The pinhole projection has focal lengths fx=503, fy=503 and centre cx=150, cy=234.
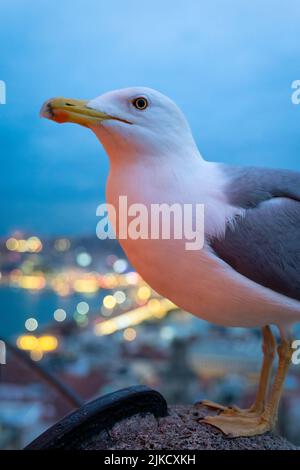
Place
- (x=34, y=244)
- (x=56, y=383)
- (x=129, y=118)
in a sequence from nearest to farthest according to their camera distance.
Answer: (x=129, y=118) → (x=56, y=383) → (x=34, y=244)

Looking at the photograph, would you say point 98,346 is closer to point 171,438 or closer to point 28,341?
point 28,341

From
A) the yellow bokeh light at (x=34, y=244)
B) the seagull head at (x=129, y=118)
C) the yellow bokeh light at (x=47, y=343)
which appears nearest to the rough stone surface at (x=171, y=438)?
the seagull head at (x=129, y=118)

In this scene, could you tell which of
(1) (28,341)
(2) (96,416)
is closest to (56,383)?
(2) (96,416)

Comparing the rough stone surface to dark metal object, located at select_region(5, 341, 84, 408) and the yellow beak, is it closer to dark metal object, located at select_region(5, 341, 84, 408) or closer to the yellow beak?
the yellow beak

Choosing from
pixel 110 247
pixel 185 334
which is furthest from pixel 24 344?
pixel 110 247

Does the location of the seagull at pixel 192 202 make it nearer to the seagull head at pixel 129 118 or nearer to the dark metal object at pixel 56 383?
the seagull head at pixel 129 118

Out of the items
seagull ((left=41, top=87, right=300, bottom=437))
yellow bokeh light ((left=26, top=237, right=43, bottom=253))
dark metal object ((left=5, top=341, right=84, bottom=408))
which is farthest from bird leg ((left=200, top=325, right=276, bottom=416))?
yellow bokeh light ((left=26, top=237, right=43, bottom=253))

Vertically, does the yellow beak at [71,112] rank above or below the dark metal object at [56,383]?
above
